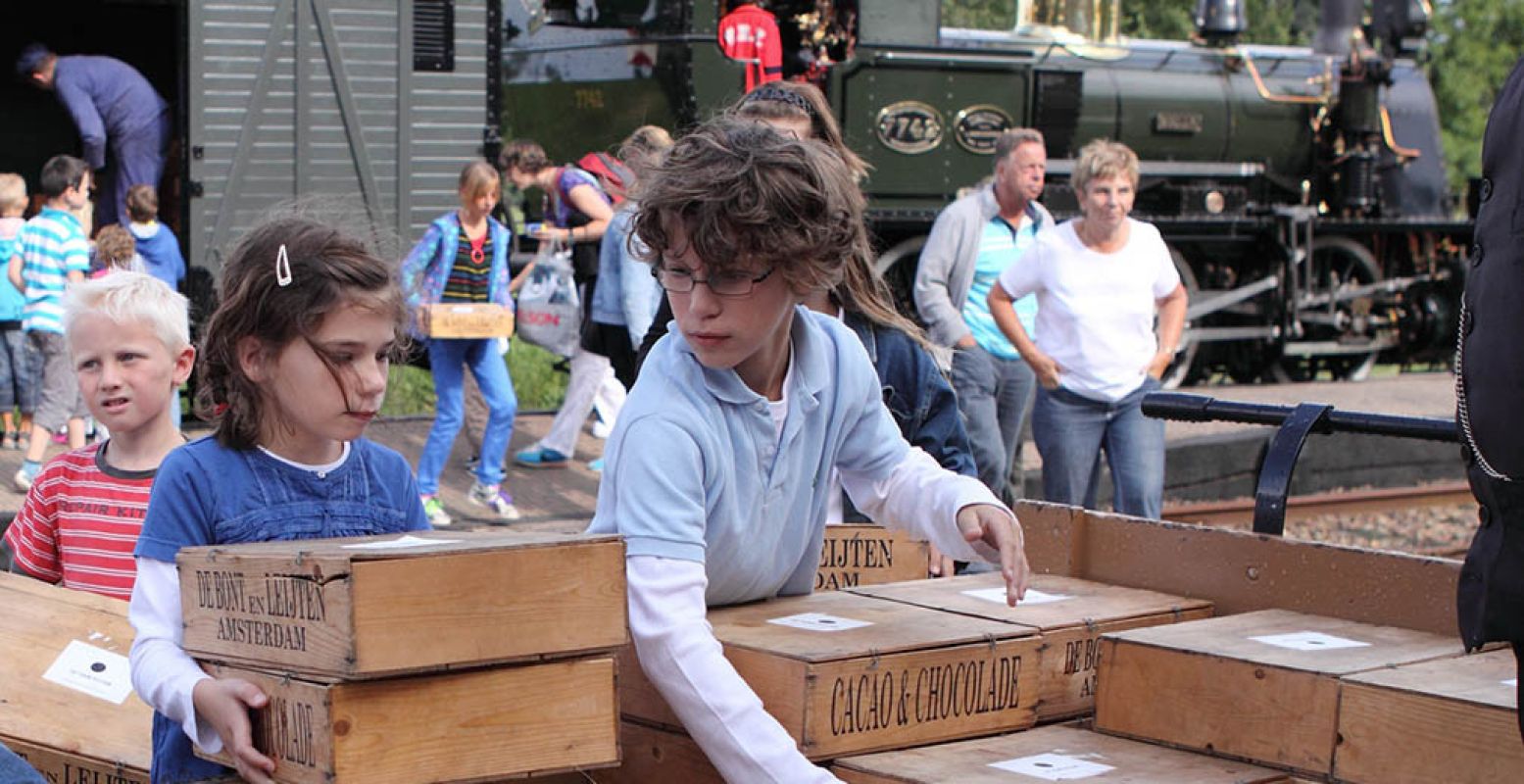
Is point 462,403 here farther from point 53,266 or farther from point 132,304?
point 132,304

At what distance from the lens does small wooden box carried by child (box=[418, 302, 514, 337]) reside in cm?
812

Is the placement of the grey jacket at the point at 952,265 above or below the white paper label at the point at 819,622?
above

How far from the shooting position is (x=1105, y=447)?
22.7 feet

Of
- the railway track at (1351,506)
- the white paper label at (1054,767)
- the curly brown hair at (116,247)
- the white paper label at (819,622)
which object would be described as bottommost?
the railway track at (1351,506)

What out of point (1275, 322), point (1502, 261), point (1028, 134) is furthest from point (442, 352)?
point (1275, 322)

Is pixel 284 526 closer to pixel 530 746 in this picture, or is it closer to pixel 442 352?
pixel 530 746

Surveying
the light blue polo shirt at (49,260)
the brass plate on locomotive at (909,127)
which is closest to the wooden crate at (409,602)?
the light blue polo shirt at (49,260)

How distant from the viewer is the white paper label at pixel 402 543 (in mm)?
2268

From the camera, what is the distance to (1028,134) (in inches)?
294

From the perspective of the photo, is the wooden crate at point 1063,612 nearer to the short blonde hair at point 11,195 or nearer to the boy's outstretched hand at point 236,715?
the boy's outstretched hand at point 236,715

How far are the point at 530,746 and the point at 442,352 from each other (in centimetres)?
622

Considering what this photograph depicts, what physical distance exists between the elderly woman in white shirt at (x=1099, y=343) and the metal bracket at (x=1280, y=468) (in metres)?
3.34

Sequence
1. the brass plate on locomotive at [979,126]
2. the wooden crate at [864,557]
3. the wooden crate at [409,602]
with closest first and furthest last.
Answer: the wooden crate at [409,602] < the wooden crate at [864,557] < the brass plate on locomotive at [979,126]

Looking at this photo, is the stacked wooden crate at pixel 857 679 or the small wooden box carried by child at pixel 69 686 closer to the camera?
the stacked wooden crate at pixel 857 679
